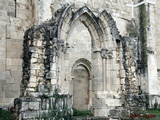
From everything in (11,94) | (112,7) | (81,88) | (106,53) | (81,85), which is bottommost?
(11,94)

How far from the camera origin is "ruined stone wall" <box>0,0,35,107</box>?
12117 mm

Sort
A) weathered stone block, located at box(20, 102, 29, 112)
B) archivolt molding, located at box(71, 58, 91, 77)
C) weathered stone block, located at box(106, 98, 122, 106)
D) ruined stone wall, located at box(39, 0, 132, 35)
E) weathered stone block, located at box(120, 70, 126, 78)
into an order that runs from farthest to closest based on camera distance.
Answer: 1. archivolt molding, located at box(71, 58, 91, 77)
2. ruined stone wall, located at box(39, 0, 132, 35)
3. weathered stone block, located at box(120, 70, 126, 78)
4. weathered stone block, located at box(106, 98, 122, 106)
5. weathered stone block, located at box(20, 102, 29, 112)

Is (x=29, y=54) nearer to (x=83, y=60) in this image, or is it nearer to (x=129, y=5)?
(x=83, y=60)

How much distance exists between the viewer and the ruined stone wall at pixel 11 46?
12117mm

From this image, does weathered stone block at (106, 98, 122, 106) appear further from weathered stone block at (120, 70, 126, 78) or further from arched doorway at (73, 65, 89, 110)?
arched doorway at (73, 65, 89, 110)

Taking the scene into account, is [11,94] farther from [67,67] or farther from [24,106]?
[24,106]

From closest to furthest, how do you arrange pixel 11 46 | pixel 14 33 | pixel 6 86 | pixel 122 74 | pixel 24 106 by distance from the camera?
pixel 24 106, pixel 122 74, pixel 6 86, pixel 11 46, pixel 14 33

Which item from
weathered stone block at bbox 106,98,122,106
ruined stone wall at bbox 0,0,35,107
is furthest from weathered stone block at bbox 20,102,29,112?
ruined stone wall at bbox 0,0,35,107

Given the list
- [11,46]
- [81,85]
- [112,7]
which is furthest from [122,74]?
[112,7]

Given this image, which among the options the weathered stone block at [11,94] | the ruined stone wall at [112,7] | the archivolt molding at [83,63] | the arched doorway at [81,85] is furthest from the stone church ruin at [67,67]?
the arched doorway at [81,85]

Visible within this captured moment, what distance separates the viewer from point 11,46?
12.6 meters

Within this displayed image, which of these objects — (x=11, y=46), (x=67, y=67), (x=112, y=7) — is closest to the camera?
(x=67, y=67)

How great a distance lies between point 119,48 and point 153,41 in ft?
29.4

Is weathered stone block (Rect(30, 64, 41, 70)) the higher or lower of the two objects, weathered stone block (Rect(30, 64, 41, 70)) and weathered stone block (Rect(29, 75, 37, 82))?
the higher
